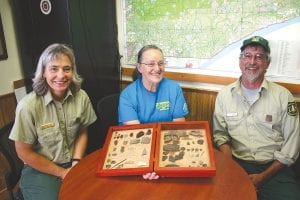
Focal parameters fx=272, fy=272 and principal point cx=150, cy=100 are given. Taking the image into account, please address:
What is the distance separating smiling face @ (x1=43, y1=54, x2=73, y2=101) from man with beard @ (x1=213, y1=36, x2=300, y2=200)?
1097mm

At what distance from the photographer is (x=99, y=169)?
1299 millimetres

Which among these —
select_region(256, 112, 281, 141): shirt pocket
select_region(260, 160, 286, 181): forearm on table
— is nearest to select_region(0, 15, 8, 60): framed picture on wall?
select_region(256, 112, 281, 141): shirt pocket

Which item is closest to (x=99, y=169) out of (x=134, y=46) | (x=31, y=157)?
(x=31, y=157)

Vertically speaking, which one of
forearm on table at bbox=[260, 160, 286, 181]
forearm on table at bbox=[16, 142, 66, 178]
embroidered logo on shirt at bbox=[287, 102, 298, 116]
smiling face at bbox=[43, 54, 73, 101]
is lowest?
forearm on table at bbox=[260, 160, 286, 181]

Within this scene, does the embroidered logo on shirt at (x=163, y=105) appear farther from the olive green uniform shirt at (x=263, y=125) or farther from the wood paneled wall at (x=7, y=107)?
the wood paneled wall at (x=7, y=107)

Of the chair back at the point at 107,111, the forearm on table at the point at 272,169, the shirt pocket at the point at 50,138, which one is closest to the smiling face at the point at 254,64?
the forearm on table at the point at 272,169

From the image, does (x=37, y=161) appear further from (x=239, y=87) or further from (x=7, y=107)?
(x=239, y=87)

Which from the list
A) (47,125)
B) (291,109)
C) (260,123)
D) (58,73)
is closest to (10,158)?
(47,125)

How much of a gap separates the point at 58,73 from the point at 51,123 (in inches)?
12.1

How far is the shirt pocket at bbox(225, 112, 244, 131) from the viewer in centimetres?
190

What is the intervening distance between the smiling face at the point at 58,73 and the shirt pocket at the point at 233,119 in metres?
1.12

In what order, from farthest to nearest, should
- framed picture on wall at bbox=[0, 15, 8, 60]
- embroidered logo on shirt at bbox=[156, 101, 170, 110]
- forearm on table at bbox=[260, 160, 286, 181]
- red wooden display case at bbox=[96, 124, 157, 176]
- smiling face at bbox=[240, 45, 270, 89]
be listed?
→ framed picture on wall at bbox=[0, 15, 8, 60] < embroidered logo on shirt at bbox=[156, 101, 170, 110] < smiling face at bbox=[240, 45, 270, 89] < forearm on table at bbox=[260, 160, 286, 181] < red wooden display case at bbox=[96, 124, 157, 176]

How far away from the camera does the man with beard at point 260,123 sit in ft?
5.79

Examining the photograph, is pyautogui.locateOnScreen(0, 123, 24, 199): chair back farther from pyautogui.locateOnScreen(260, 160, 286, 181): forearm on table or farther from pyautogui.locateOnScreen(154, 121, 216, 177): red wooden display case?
pyautogui.locateOnScreen(260, 160, 286, 181): forearm on table
